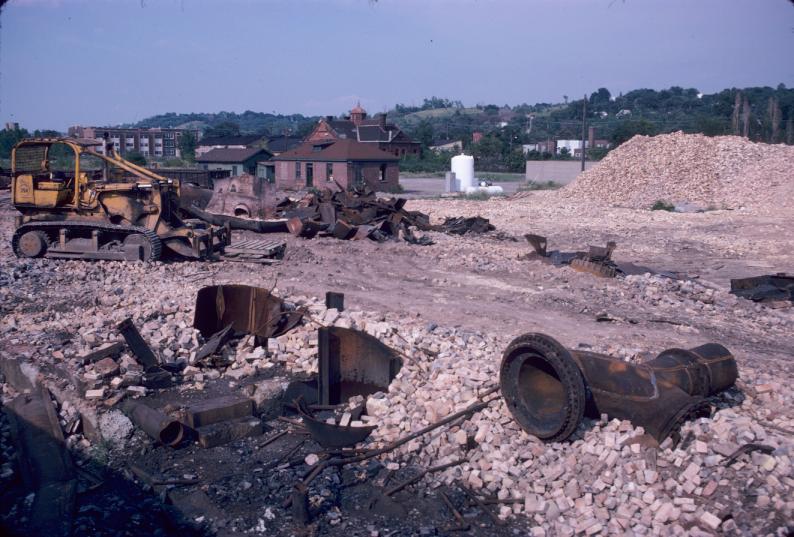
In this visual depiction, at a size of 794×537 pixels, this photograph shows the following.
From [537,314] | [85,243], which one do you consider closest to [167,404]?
[537,314]

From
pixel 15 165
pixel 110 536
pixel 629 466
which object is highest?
pixel 15 165

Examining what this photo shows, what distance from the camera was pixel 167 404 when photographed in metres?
6.91

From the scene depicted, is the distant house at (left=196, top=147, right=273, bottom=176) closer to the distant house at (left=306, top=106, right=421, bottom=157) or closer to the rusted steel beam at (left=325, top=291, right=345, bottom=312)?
the distant house at (left=306, top=106, right=421, bottom=157)

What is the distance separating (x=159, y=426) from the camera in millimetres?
6215

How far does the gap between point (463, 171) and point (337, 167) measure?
741cm

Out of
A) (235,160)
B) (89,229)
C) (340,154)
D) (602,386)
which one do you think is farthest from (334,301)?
(235,160)

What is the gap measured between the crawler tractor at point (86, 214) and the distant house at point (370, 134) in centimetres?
4757

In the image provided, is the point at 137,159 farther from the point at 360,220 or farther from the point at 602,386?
the point at 602,386

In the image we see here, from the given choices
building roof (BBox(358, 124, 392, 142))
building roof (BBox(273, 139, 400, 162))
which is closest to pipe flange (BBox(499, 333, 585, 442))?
building roof (BBox(273, 139, 400, 162))

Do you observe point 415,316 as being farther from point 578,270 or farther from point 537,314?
point 578,270

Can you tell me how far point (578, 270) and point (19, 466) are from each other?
1012 centimetres

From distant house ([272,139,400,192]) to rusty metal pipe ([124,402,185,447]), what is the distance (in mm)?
33553

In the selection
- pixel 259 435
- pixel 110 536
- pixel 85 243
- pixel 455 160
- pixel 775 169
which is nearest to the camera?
pixel 110 536

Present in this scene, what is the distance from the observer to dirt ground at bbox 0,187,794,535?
6.09 meters
